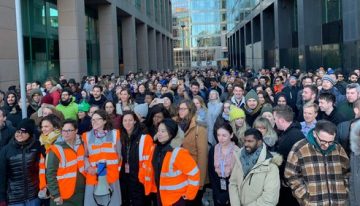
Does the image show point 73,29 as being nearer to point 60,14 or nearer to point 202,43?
point 60,14

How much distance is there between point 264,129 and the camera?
583 centimetres

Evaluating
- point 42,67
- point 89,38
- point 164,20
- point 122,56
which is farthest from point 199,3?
point 42,67

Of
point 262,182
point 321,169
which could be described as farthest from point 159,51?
point 321,169

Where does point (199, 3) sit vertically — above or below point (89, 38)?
above

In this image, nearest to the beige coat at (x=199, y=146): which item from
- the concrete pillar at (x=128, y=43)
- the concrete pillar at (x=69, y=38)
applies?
the concrete pillar at (x=69, y=38)

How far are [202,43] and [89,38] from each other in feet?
266

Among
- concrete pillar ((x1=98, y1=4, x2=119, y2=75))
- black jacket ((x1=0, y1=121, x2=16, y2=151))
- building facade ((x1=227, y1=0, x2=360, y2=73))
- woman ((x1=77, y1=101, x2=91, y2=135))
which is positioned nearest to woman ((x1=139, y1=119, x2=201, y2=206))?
black jacket ((x1=0, y1=121, x2=16, y2=151))

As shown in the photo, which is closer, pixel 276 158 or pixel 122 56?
pixel 276 158

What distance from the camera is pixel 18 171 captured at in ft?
18.9

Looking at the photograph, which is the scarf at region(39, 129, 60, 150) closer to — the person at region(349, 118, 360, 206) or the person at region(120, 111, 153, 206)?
the person at region(120, 111, 153, 206)

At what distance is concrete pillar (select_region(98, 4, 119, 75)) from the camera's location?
97.8ft

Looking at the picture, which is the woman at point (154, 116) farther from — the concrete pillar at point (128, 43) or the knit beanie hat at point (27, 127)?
the concrete pillar at point (128, 43)

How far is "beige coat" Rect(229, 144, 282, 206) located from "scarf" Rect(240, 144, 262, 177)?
1.7 inches

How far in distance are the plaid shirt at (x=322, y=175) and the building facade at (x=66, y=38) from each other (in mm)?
13195
